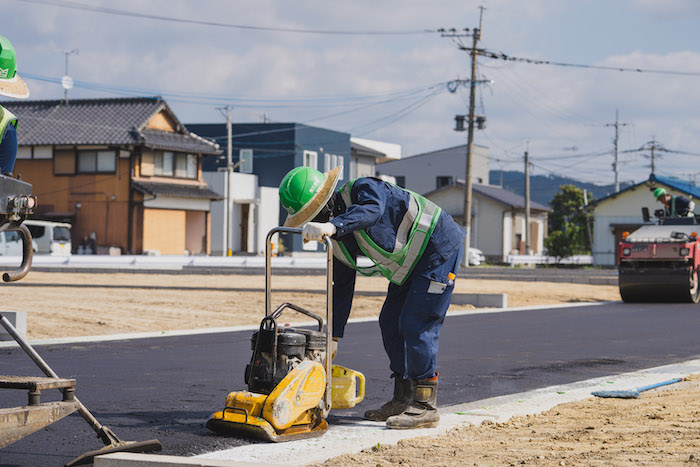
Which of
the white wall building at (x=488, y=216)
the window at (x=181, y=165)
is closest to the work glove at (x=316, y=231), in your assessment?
the window at (x=181, y=165)

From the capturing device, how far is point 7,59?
4676mm

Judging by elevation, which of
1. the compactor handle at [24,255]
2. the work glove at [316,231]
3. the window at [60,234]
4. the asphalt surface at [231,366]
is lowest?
the asphalt surface at [231,366]

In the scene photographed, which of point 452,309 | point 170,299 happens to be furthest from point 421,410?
point 170,299

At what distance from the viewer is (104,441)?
195 inches

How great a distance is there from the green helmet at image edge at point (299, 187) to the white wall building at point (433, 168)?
67.7 metres

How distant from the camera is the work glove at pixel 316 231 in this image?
17.5ft

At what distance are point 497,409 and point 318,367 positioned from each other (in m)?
1.97

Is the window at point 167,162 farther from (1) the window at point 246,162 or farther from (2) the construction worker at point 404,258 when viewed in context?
(2) the construction worker at point 404,258

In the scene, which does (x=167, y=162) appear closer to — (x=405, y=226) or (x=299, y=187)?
(x=405, y=226)

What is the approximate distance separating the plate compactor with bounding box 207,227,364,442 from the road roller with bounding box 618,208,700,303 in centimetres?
1742

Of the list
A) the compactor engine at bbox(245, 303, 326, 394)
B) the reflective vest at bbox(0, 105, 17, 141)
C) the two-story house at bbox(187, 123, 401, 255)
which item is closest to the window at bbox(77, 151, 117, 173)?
the two-story house at bbox(187, 123, 401, 255)

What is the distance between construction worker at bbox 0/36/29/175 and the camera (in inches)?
182

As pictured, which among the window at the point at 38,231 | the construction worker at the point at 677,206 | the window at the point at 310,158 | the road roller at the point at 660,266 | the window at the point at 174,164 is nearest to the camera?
the road roller at the point at 660,266

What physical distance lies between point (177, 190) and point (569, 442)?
43.6m
